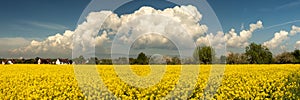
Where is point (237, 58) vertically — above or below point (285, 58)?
above

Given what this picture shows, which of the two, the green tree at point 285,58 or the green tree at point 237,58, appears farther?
the green tree at point 285,58

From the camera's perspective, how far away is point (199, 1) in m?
9.25

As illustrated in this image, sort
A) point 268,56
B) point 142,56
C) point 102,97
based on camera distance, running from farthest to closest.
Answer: point 268,56, point 142,56, point 102,97

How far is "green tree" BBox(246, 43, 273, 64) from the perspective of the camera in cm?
5316

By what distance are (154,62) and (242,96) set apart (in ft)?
63.0

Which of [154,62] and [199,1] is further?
[154,62]

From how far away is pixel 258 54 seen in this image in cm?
5522

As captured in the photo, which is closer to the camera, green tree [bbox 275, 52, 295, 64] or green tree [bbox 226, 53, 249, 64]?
green tree [bbox 226, 53, 249, 64]

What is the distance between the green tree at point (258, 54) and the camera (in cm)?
5316

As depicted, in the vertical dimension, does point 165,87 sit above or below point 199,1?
below

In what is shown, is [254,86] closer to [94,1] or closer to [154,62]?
[94,1]

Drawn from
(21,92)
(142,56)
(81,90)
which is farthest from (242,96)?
(142,56)

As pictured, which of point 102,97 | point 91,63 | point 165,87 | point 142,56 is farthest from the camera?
point 142,56

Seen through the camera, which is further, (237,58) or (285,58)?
(237,58)
